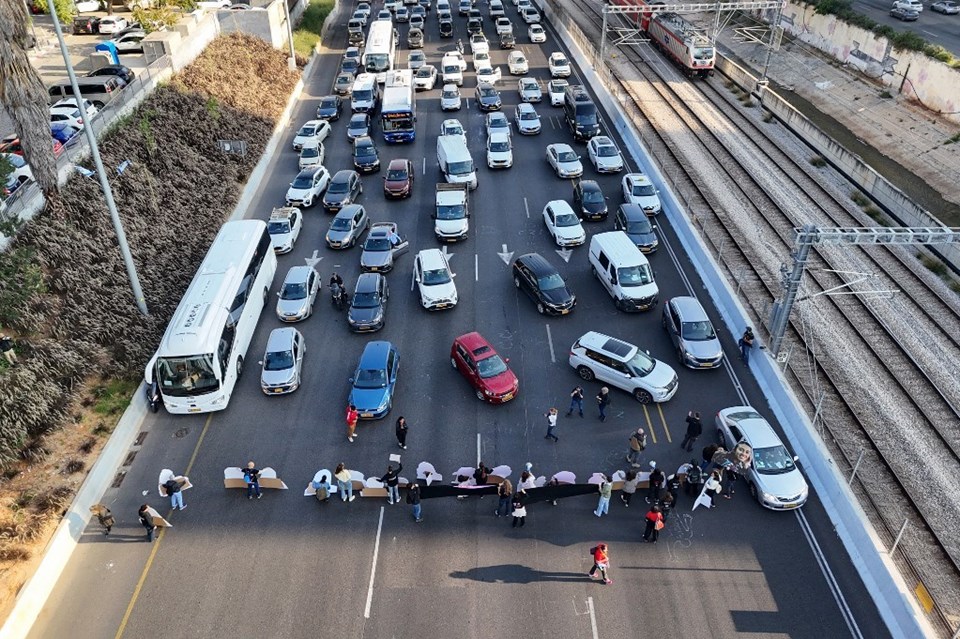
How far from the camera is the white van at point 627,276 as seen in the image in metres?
27.9

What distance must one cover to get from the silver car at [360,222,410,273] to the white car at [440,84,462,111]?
779 inches

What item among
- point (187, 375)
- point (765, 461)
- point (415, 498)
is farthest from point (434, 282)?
point (765, 461)

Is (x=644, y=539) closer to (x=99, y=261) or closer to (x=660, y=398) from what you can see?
(x=660, y=398)

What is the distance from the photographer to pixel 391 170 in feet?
125

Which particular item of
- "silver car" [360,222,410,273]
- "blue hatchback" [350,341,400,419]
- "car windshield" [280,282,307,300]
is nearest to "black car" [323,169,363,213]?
"silver car" [360,222,410,273]

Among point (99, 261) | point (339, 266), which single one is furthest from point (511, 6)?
point (99, 261)

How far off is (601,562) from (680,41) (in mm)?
51902

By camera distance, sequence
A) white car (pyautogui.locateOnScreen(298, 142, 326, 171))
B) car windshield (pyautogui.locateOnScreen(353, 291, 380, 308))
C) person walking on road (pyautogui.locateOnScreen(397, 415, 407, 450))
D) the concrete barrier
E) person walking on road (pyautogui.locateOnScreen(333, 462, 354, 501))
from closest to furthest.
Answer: the concrete barrier, person walking on road (pyautogui.locateOnScreen(333, 462, 354, 501)), person walking on road (pyautogui.locateOnScreen(397, 415, 407, 450)), car windshield (pyautogui.locateOnScreen(353, 291, 380, 308)), white car (pyautogui.locateOnScreen(298, 142, 326, 171))

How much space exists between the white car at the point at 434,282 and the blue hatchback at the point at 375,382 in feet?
13.8

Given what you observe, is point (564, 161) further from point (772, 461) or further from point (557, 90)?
point (772, 461)

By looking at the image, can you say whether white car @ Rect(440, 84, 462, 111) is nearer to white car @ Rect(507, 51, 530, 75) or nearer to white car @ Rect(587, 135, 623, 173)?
white car @ Rect(507, 51, 530, 75)

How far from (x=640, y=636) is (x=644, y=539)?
9.87ft

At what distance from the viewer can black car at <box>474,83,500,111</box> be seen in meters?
49.0

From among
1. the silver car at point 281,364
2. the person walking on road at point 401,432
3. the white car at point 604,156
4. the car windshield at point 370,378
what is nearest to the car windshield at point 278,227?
the silver car at point 281,364
